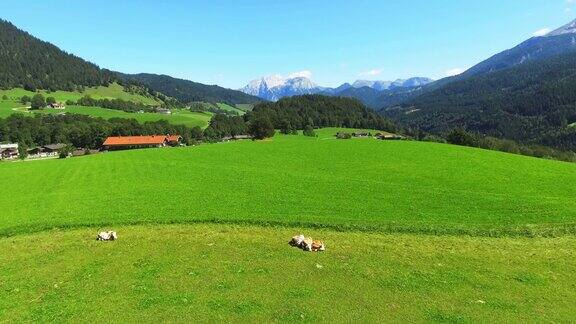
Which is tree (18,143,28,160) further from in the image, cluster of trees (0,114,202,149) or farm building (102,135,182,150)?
farm building (102,135,182,150)

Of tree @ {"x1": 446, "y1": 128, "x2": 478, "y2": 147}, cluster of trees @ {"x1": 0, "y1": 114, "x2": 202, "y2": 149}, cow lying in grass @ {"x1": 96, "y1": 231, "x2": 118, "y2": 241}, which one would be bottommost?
tree @ {"x1": 446, "y1": 128, "x2": 478, "y2": 147}

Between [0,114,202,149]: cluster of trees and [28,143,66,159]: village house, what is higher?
[0,114,202,149]: cluster of trees

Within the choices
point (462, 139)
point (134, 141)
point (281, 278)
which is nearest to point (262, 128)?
point (134, 141)

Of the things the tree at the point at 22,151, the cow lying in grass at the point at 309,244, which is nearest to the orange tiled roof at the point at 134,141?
the tree at the point at 22,151

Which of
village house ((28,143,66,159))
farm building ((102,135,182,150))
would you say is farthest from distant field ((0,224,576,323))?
village house ((28,143,66,159))

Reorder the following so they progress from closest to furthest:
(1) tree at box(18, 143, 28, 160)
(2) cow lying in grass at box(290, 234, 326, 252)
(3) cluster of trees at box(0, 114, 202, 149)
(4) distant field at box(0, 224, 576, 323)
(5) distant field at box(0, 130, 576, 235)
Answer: (4) distant field at box(0, 224, 576, 323) < (2) cow lying in grass at box(290, 234, 326, 252) < (5) distant field at box(0, 130, 576, 235) < (1) tree at box(18, 143, 28, 160) < (3) cluster of trees at box(0, 114, 202, 149)

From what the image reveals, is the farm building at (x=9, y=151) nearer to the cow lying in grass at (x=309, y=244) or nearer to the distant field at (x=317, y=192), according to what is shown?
the distant field at (x=317, y=192)

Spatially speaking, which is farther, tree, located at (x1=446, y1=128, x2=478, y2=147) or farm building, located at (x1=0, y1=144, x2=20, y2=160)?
farm building, located at (x1=0, y1=144, x2=20, y2=160)

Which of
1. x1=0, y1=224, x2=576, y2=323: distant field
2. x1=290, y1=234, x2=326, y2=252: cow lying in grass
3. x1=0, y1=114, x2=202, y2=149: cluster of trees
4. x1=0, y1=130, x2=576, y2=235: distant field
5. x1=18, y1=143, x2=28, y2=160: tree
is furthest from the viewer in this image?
x1=0, y1=114, x2=202, y2=149: cluster of trees

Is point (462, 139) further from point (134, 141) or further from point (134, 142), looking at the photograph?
point (134, 141)
